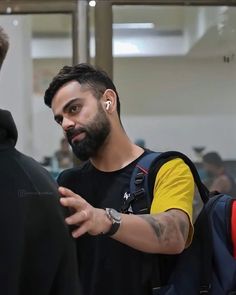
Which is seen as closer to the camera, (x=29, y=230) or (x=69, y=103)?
(x=29, y=230)

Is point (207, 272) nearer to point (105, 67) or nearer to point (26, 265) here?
point (26, 265)

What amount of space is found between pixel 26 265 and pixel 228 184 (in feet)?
8.17

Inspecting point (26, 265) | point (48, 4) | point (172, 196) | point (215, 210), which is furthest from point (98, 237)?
point (48, 4)

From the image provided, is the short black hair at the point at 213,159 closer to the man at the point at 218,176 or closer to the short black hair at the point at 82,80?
the man at the point at 218,176

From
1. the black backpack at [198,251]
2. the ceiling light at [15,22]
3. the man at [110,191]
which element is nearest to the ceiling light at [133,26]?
the ceiling light at [15,22]

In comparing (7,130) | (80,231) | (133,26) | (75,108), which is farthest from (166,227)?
(133,26)

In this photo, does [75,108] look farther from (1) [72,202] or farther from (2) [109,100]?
(1) [72,202]

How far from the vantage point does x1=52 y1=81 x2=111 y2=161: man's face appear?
6.08 feet

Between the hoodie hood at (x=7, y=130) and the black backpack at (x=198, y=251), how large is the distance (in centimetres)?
68

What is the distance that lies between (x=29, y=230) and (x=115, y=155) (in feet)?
2.69

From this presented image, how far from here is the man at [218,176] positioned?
3.44 metres

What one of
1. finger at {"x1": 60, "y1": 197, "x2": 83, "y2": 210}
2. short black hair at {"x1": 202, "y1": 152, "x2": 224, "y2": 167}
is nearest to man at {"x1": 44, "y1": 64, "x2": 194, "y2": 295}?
finger at {"x1": 60, "y1": 197, "x2": 83, "y2": 210}

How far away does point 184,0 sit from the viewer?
10.7 feet

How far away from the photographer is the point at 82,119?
1865 mm
